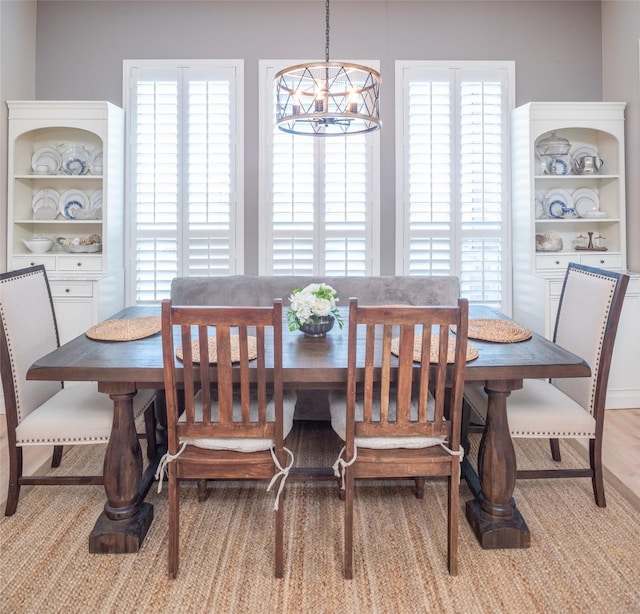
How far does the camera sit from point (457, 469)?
1785mm

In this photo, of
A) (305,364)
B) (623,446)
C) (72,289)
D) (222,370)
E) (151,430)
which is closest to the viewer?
(222,370)

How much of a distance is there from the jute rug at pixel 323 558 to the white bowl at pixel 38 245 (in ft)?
6.69

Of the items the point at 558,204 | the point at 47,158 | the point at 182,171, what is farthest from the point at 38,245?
the point at 558,204

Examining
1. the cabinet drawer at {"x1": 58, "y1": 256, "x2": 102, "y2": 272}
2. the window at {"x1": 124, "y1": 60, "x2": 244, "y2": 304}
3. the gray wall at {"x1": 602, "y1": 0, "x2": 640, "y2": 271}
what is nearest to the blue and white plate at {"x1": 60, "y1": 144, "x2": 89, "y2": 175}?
the window at {"x1": 124, "y1": 60, "x2": 244, "y2": 304}

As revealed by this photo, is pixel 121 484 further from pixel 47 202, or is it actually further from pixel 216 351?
pixel 47 202

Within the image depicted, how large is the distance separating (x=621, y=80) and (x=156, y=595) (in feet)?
14.2

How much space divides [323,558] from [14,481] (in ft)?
4.31

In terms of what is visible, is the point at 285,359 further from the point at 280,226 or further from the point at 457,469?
the point at 280,226

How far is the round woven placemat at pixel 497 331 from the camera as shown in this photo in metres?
2.20

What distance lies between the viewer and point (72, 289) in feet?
11.6

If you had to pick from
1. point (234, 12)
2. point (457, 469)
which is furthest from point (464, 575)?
point (234, 12)

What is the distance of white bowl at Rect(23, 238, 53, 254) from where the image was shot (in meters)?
3.75

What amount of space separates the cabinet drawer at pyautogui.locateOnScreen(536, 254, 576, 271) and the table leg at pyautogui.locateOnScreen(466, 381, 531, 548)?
209 cm

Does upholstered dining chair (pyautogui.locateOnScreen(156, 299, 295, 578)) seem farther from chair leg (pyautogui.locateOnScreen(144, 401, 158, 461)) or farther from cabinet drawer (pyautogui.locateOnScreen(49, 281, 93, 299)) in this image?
cabinet drawer (pyautogui.locateOnScreen(49, 281, 93, 299))
